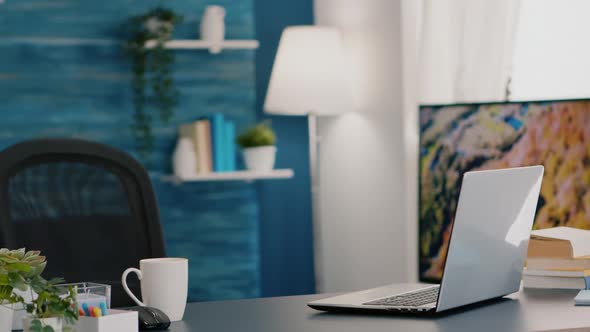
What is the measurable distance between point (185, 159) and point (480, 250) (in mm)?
2441

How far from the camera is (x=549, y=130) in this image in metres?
2.47

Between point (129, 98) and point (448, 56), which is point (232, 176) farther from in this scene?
point (448, 56)

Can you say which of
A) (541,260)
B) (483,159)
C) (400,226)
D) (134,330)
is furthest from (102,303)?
(400,226)

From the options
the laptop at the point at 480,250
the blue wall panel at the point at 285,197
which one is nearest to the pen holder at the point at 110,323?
the laptop at the point at 480,250

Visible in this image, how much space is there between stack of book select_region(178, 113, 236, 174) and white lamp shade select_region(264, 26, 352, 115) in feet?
0.72

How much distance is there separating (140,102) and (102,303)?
9.02 feet

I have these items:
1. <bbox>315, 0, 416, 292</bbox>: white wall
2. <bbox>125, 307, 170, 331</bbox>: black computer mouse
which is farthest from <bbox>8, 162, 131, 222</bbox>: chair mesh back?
<bbox>315, 0, 416, 292</bbox>: white wall

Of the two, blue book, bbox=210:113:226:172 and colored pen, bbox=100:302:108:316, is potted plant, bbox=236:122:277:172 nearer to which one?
blue book, bbox=210:113:226:172

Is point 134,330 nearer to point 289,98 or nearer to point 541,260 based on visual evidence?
point 541,260

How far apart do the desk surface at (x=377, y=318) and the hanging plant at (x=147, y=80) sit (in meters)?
2.33

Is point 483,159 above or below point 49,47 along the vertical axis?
below

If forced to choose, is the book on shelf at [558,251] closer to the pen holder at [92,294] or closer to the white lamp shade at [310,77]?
the pen holder at [92,294]

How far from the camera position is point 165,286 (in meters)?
1.66

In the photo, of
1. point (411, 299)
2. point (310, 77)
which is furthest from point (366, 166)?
point (411, 299)
